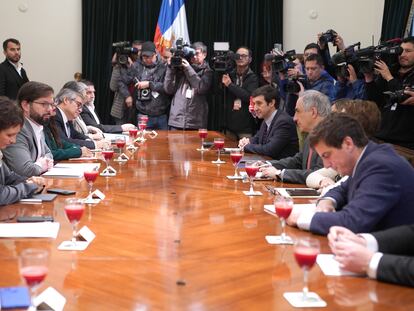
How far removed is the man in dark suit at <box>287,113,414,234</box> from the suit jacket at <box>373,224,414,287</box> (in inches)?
Answer: 6.4

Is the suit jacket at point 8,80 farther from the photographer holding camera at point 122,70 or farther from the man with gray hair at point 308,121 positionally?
the man with gray hair at point 308,121

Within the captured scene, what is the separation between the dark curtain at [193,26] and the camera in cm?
855

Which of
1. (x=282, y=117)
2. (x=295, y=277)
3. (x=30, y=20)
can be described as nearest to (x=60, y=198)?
(x=295, y=277)

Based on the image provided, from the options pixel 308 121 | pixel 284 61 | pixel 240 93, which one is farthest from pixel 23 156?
pixel 240 93

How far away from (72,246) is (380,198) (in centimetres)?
116

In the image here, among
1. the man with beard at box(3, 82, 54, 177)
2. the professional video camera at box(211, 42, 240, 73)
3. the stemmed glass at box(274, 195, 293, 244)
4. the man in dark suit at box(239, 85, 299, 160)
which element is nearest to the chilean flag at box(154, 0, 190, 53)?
the professional video camera at box(211, 42, 240, 73)

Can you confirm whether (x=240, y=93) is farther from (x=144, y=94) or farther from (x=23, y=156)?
(x=23, y=156)

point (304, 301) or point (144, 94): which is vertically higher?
point (144, 94)

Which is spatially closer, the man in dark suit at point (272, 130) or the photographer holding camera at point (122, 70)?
the man in dark suit at point (272, 130)

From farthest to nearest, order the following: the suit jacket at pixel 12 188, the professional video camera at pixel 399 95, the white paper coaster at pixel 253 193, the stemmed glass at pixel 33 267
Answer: the professional video camera at pixel 399 95 < the white paper coaster at pixel 253 193 < the suit jacket at pixel 12 188 < the stemmed glass at pixel 33 267

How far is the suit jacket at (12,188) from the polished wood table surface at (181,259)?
2.6 inches

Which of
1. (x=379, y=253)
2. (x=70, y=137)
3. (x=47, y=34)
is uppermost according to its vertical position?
(x=47, y=34)

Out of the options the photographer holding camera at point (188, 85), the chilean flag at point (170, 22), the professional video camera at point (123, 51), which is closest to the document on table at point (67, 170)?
the photographer holding camera at point (188, 85)

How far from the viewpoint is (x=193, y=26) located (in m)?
8.59
